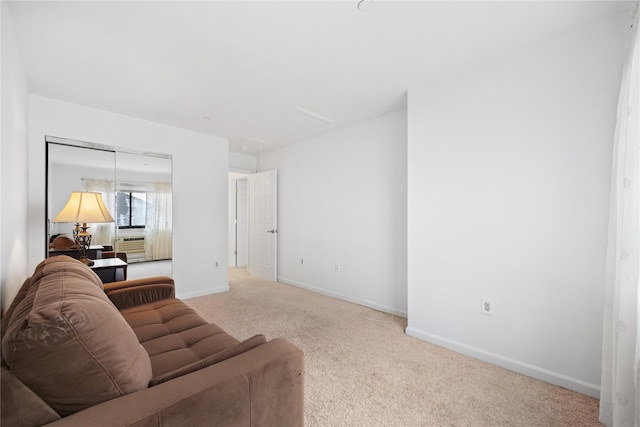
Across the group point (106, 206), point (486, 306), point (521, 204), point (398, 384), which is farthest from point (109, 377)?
point (106, 206)

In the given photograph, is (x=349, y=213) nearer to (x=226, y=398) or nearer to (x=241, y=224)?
(x=226, y=398)

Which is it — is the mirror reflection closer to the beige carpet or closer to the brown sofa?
the beige carpet

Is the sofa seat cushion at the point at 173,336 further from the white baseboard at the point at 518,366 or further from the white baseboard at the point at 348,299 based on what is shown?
the white baseboard at the point at 348,299

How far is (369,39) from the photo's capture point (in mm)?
2092

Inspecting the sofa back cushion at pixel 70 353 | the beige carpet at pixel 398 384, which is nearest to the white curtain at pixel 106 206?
the beige carpet at pixel 398 384

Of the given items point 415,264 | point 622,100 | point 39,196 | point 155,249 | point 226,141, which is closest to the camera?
point 622,100

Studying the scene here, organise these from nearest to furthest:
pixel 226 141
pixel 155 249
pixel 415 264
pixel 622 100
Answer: pixel 622 100
pixel 415 264
pixel 155 249
pixel 226 141

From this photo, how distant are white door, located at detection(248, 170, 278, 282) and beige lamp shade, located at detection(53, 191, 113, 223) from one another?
2.75 m

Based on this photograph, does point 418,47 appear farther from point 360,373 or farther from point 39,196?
point 39,196

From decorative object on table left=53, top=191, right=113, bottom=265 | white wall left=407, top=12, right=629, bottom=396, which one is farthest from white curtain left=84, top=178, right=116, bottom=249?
white wall left=407, top=12, right=629, bottom=396

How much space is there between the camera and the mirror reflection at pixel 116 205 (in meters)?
3.12

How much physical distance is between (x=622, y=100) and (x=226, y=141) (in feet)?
14.5

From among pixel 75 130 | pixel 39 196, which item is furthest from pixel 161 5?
pixel 39 196

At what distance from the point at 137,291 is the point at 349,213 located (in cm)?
262
